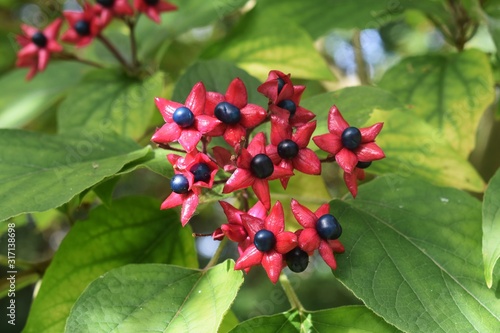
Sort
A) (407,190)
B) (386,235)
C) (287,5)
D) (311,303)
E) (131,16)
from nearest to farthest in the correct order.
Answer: (386,235), (407,190), (131,16), (287,5), (311,303)

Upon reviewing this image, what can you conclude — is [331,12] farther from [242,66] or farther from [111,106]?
[111,106]

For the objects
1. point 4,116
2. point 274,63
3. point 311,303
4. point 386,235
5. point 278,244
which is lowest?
point 311,303

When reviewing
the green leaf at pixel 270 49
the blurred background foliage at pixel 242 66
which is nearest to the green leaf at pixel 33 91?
the blurred background foliage at pixel 242 66

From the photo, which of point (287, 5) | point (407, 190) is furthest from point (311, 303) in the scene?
point (407, 190)

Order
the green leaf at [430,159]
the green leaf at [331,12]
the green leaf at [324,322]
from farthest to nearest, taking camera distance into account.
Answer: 1. the green leaf at [331,12]
2. the green leaf at [430,159]
3. the green leaf at [324,322]

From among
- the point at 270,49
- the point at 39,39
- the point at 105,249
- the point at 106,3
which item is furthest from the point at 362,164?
the point at 39,39

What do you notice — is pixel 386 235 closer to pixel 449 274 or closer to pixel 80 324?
pixel 449 274

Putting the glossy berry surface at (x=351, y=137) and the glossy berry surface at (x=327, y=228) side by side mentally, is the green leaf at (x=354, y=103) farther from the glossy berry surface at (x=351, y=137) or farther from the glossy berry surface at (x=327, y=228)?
the glossy berry surface at (x=327, y=228)
